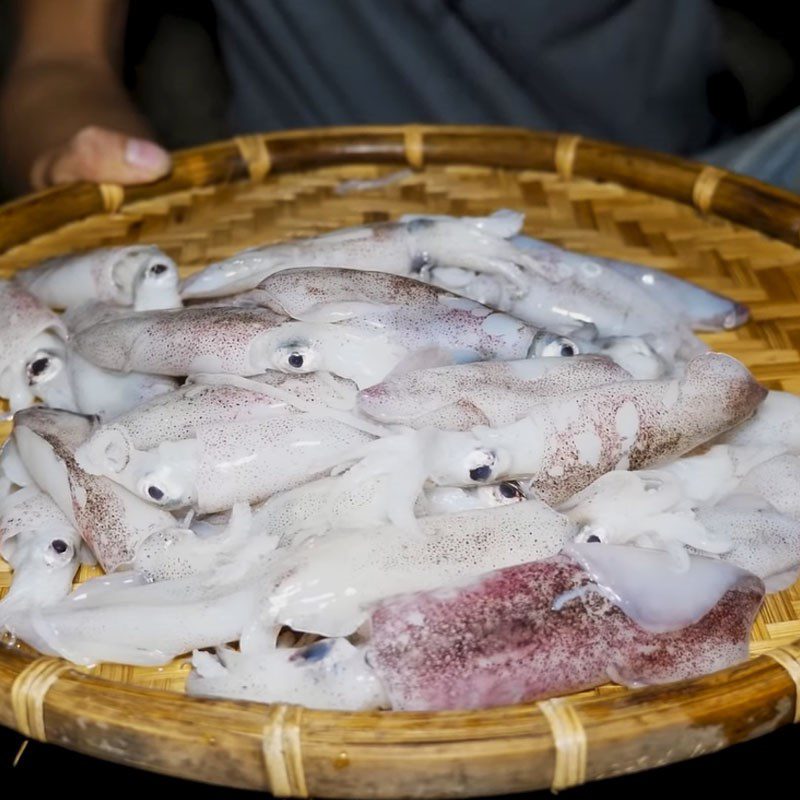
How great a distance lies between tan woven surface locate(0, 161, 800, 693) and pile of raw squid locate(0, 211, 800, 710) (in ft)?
0.82

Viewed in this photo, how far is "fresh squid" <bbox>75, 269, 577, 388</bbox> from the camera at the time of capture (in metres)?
1.33

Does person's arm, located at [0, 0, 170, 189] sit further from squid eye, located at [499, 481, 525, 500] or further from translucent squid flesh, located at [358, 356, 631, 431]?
squid eye, located at [499, 481, 525, 500]

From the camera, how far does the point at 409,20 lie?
248cm

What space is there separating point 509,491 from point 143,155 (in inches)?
41.5

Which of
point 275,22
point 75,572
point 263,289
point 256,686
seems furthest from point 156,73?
point 256,686

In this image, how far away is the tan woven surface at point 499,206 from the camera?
1.75 metres

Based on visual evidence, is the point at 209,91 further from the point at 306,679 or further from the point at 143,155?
the point at 306,679

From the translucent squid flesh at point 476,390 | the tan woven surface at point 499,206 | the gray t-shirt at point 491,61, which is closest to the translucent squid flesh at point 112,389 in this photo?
the translucent squid flesh at point 476,390

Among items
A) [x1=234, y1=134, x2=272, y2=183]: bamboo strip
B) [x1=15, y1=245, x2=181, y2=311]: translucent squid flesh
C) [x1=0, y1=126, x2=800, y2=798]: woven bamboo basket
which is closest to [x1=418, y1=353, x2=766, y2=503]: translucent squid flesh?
[x1=0, y1=126, x2=800, y2=798]: woven bamboo basket

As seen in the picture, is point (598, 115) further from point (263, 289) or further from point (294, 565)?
point (294, 565)

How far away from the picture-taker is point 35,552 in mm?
1225

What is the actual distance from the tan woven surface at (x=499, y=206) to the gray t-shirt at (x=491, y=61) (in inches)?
20.7

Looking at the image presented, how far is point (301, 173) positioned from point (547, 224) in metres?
0.48

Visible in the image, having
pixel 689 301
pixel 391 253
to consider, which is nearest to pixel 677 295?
pixel 689 301
